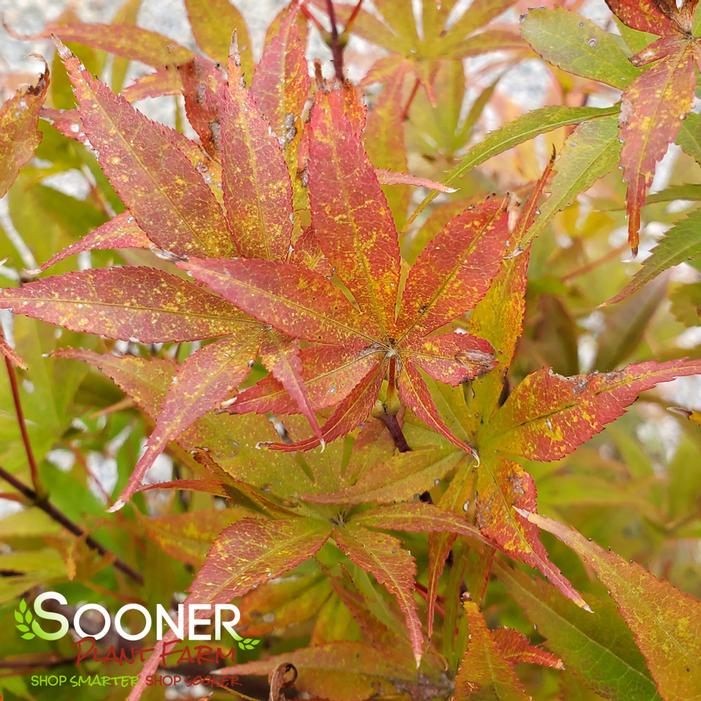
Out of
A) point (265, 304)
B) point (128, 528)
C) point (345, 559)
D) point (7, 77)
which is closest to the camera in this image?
point (265, 304)

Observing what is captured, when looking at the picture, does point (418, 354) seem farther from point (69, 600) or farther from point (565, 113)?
point (69, 600)

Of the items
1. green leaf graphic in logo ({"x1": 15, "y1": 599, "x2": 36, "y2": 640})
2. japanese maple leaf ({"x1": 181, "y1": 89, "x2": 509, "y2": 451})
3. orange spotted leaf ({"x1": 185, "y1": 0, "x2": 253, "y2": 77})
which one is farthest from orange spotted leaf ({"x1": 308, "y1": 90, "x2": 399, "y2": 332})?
green leaf graphic in logo ({"x1": 15, "y1": 599, "x2": 36, "y2": 640})

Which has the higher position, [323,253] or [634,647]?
[323,253]

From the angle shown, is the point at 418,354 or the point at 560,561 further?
the point at 560,561

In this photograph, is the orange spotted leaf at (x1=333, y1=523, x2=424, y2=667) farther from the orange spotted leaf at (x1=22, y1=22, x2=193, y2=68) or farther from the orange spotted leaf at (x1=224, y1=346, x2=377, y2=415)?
the orange spotted leaf at (x1=22, y1=22, x2=193, y2=68)

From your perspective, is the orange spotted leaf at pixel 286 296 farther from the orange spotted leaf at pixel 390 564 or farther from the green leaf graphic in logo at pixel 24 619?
the green leaf graphic in logo at pixel 24 619

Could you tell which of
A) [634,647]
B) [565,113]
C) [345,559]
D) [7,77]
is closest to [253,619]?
[345,559]
